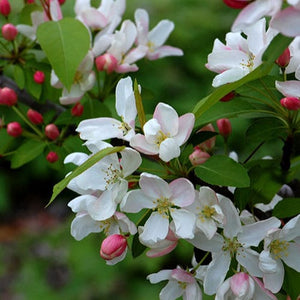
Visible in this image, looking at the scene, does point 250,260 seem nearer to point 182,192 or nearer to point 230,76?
point 182,192

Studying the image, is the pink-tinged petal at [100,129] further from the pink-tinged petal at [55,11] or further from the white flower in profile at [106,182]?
the pink-tinged petal at [55,11]

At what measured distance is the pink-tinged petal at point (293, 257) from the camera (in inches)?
31.5

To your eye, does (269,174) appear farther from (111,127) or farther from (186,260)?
(186,260)

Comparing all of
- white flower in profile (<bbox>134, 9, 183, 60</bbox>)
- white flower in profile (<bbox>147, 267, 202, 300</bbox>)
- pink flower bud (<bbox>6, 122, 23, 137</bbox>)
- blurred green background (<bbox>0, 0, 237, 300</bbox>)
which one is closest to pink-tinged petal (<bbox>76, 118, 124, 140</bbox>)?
white flower in profile (<bbox>147, 267, 202, 300</bbox>)

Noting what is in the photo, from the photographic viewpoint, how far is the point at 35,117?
46.0 inches

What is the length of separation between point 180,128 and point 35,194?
3.35 meters

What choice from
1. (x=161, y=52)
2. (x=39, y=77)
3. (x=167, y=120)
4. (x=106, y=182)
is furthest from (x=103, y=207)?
(x=161, y=52)

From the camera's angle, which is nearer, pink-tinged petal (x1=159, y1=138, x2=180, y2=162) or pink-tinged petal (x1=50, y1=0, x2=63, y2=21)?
pink-tinged petal (x1=159, y1=138, x2=180, y2=162)

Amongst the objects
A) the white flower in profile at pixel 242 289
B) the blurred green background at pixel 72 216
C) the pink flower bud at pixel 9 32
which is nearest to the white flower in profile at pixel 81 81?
the pink flower bud at pixel 9 32

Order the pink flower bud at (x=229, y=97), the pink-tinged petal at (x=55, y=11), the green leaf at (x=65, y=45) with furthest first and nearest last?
1. the pink-tinged petal at (x=55, y=11)
2. the green leaf at (x=65, y=45)
3. the pink flower bud at (x=229, y=97)

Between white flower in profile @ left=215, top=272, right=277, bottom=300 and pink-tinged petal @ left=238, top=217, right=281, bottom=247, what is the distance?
0.14 ft

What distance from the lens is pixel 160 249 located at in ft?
2.79

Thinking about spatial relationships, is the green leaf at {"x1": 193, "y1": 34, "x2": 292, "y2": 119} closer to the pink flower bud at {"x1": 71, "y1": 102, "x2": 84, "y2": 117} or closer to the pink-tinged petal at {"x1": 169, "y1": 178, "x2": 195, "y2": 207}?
the pink-tinged petal at {"x1": 169, "y1": 178, "x2": 195, "y2": 207}

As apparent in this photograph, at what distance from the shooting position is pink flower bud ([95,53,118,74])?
1.13 metres
